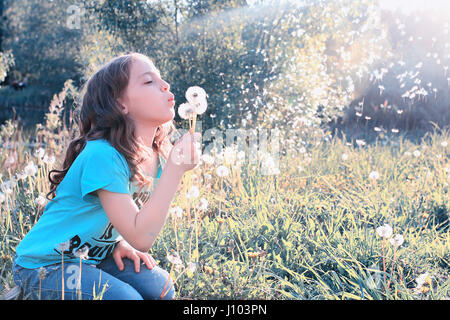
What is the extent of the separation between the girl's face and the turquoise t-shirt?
0.19 metres

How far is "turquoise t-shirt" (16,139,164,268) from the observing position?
1.53 meters

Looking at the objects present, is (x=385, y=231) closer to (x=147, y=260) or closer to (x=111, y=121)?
(x=147, y=260)

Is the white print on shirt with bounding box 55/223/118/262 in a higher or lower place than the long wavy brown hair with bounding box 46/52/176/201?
lower

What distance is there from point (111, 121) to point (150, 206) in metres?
0.45

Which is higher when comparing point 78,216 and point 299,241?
point 78,216

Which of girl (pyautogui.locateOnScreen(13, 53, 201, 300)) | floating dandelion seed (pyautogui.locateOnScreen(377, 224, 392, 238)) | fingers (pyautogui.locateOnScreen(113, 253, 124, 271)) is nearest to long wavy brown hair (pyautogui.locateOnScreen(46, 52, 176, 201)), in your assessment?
girl (pyautogui.locateOnScreen(13, 53, 201, 300))

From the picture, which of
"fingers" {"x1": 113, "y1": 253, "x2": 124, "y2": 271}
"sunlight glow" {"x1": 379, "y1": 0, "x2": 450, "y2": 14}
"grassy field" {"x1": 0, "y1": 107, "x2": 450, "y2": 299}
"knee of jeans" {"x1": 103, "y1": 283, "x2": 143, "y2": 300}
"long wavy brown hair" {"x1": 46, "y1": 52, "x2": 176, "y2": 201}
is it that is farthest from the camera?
"sunlight glow" {"x1": 379, "y1": 0, "x2": 450, "y2": 14}

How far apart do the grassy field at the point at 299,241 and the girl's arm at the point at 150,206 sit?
0.15m

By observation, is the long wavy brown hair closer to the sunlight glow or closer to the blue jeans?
the blue jeans

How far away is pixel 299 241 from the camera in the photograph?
2318mm

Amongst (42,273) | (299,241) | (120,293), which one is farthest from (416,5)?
(42,273)

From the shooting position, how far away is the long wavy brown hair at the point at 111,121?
5.44 ft

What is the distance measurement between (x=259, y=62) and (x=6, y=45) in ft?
42.4

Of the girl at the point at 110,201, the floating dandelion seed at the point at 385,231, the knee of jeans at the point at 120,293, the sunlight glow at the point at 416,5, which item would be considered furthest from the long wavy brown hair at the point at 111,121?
the sunlight glow at the point at 416,5
